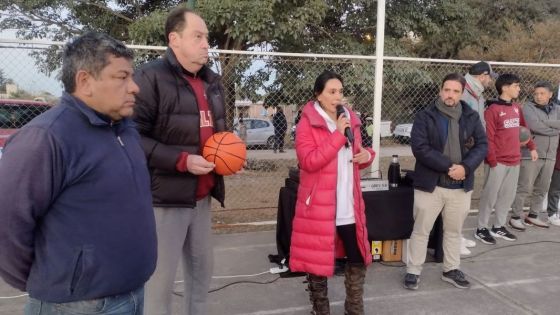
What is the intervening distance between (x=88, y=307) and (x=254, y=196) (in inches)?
312

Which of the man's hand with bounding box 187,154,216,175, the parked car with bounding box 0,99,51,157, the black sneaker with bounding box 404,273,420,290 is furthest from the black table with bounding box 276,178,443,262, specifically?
the parked car with bounding box 0,99,51,157

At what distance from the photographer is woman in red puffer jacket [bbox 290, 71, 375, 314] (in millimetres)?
3328

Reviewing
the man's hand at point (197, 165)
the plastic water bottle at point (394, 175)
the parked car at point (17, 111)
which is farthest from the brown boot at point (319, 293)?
the parked car at point (17, 111)

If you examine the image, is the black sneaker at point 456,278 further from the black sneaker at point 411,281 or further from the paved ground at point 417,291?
the black sneaker at point 411,281

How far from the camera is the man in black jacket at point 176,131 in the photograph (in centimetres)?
262

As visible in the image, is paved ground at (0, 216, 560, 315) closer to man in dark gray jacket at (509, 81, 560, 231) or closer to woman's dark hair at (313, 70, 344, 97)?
man in dark gray jacket at (509, 81, 560, 231)

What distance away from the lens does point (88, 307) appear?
69.4 inches

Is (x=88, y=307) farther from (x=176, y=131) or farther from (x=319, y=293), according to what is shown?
(x=319, y=293)

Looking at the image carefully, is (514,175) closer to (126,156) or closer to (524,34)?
(126,156)

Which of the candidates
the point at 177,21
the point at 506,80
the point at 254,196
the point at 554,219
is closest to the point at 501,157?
the point at 506,80

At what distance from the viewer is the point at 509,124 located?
540cm

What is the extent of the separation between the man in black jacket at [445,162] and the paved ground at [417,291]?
0.23m

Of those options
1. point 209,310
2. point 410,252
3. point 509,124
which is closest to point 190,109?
point 209,310

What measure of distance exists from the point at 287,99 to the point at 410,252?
5.46 metres
